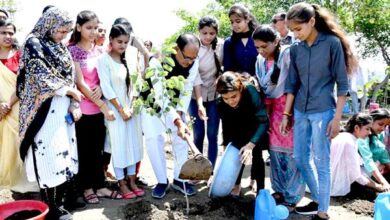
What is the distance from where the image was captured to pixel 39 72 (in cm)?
278

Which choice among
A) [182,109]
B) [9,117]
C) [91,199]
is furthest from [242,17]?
[9,117]

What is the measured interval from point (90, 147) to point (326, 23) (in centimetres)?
216

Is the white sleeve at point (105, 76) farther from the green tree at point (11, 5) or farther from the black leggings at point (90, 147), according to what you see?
the green tree at point (11, 5)

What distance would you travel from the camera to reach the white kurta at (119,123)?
331cm

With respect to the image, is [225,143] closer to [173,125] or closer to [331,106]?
[173,125]

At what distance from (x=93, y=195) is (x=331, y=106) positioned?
6.94 feet

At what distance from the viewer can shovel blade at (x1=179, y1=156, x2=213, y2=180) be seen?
3.01 metres

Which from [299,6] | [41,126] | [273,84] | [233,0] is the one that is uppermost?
[233,0]

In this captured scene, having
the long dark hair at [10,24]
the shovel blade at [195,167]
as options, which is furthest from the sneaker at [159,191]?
the long dark hair at [10,24]

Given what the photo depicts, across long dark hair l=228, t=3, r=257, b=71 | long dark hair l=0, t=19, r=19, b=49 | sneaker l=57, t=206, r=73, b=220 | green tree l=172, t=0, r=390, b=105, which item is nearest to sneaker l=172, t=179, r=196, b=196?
sneaker l=57, t=206, r=73, b=220

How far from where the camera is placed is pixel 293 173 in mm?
3309

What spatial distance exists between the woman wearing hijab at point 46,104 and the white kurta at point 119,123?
0.44 metres

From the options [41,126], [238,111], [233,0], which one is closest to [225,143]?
[238,111]

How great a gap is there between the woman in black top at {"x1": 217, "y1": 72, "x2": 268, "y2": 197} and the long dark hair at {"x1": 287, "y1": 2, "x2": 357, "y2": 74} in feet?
2.12
